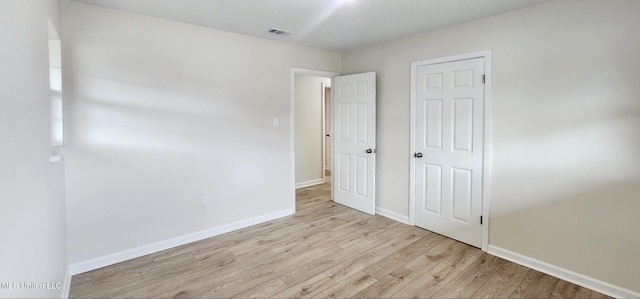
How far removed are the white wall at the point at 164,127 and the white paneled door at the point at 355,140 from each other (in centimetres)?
85

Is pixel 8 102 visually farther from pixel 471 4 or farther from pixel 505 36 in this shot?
pixel 505 36

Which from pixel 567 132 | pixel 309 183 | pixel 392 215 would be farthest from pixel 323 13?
pixel 309 183

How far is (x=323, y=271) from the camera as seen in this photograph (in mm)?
2547

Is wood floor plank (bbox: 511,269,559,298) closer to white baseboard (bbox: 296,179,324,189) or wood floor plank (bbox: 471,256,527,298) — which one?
wood floor plank (bbox: 471,256,527,298)

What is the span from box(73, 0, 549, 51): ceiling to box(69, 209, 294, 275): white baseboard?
2.27m

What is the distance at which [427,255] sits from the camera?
2.84m

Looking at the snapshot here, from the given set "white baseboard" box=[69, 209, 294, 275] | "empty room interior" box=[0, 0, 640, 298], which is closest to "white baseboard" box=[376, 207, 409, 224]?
"empty room interior" box=[0, 0, 640, 298]

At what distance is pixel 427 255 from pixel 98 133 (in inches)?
130

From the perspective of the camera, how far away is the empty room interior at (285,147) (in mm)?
2156

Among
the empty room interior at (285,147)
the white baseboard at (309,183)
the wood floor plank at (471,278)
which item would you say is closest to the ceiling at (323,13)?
the empty room interior at (285,147)

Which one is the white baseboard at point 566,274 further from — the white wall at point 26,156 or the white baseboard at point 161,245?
the white wall at point 26,156

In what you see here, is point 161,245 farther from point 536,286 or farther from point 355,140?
point 536,286

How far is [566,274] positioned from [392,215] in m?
1.82

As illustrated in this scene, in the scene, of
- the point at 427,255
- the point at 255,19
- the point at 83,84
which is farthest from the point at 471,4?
the point at 83,84
